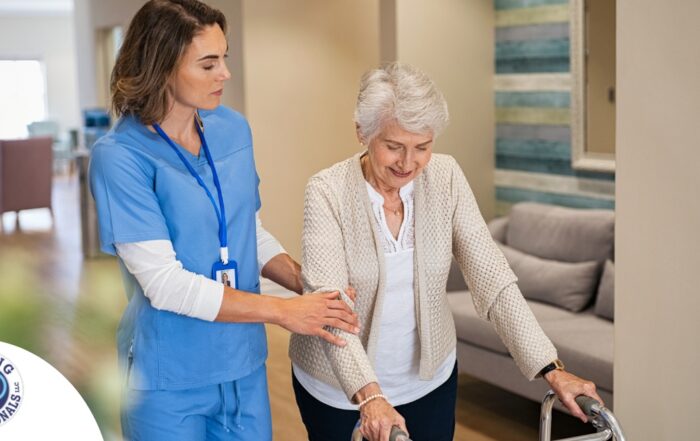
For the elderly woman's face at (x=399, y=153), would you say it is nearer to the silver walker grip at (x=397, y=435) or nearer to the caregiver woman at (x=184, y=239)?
the caregiver woman at (x=184, y=239)

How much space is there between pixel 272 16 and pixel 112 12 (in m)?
4.21

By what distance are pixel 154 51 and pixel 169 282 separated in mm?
421

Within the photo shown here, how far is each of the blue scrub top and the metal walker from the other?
1.93 feet

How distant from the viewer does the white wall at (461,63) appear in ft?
17.7

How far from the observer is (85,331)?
6.36 ft

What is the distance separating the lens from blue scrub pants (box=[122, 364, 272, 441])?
72.2 inches

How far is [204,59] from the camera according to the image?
1771 mm

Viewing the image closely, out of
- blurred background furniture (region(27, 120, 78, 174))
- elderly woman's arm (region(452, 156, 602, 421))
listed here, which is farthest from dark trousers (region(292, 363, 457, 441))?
blurred background furniture (region(27, 120, 78, 174))

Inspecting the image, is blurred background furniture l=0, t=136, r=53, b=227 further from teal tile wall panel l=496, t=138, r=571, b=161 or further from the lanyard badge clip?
the lanyard badge clip

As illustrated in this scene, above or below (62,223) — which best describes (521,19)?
above

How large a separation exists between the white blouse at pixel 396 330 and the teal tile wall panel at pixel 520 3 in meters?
3.41

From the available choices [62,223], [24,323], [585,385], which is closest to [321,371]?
[585,385]

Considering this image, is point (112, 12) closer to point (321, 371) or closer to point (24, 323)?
point (321, 371)

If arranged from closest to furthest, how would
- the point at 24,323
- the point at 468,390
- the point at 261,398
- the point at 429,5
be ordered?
the point at 24,323 < the point at 261,398 < the point at 468,390 < the point at 429,5
